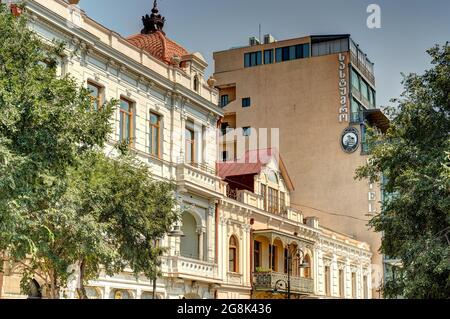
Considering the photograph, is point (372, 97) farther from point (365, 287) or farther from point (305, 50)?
point (365, 287)

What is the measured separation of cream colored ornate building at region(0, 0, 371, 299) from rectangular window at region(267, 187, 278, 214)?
0.07 metres

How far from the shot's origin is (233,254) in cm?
3600

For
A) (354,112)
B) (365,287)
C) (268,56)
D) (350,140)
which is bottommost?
(365,287)

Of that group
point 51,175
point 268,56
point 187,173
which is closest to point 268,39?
point 268,56

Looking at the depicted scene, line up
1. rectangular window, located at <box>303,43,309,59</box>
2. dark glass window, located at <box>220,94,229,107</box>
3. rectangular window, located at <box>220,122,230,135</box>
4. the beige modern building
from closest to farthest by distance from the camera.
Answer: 1. rectangular window, located at <box>220,122,230,135</box>
2. the beige modern building
3. rectangular window, located at <box>303,43,309,59</box>
4. dark glass window, located at <box>220,94,229,107</box>

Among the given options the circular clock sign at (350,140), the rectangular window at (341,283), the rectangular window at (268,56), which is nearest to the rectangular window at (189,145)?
the rectangular window at (268,56)

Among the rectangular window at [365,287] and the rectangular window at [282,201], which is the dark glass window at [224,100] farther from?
the rectangular window at [365,287]

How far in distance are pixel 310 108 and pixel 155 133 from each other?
18.6 meters

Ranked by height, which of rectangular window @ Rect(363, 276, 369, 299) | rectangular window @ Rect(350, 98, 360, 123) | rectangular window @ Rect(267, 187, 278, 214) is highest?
rectangular window @ Rect(350, 98, 360, 123)

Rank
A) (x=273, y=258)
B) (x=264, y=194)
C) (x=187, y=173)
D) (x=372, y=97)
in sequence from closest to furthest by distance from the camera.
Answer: (x=187, y=173), (x=273, y=258), (x=264, y=194), (x=372, y=97)

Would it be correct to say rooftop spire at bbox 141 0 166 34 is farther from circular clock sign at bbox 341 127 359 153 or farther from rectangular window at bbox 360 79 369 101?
rectangular window at bbox 360 79 369 101

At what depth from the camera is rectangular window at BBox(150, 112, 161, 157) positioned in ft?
98.7

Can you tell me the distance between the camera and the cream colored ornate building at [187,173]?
25.7 meters

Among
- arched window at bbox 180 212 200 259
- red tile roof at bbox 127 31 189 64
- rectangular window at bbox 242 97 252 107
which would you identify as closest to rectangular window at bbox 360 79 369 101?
rectangular window at bbox 242 97 252 107
